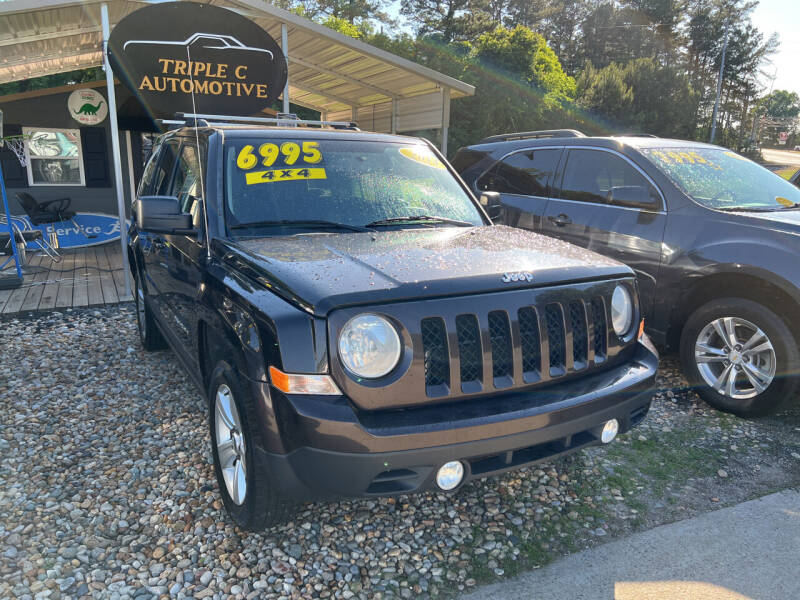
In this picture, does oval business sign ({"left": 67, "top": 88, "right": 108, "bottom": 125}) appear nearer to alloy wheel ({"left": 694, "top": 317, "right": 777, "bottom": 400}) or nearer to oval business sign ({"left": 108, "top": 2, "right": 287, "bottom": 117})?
oval business sign ({"left": 108, "top": 2, "right": 287, "bottom": 117})

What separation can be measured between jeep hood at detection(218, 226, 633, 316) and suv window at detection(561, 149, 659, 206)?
207 cm

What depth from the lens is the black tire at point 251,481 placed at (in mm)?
2342

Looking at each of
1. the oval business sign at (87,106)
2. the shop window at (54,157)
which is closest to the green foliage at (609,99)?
the oval business sign at (87,106)

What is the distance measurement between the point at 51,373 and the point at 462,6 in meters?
→ 43.6

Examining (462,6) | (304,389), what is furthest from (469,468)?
(462,6)

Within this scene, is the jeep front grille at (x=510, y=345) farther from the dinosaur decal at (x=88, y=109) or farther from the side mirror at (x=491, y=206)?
the dinosaur decal at (x=88, y=109)

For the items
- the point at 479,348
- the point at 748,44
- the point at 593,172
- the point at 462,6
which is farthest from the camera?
the point at 748,44

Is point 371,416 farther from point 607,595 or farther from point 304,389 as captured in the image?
point 607,595

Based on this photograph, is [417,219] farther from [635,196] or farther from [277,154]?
[635,196]

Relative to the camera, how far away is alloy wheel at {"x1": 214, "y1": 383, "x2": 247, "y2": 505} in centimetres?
255

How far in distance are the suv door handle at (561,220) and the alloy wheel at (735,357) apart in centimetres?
156

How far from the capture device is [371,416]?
7.09 feet

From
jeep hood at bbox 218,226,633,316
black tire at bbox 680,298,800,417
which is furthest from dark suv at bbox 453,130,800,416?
jeep hood at bbox 218,226,633,316

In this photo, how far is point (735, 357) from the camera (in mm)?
3938
